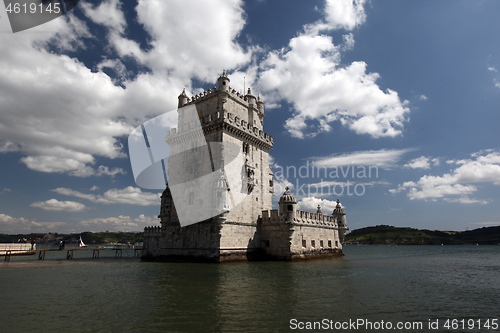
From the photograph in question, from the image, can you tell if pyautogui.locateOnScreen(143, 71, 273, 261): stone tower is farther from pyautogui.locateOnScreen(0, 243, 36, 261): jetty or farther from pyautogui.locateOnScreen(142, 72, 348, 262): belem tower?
pyautogui.locateOnScreen(0, 243, 36, 261): jetty

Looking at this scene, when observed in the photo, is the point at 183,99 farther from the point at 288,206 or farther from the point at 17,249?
the point at 17,249

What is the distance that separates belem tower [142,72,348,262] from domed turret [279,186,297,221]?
3.3 inches

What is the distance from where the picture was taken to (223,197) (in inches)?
1292

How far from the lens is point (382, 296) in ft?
52.0

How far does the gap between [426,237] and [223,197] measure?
590ft

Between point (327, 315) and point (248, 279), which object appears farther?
point (248, 279)

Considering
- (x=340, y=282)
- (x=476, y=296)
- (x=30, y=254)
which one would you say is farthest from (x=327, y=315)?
(x=30, y=254)

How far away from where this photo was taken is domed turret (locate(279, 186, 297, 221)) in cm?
3591

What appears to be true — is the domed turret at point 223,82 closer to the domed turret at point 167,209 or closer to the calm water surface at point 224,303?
the domed turret at point 167,209

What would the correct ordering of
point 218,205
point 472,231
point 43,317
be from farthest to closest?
A: 1. point 472,231
2. point 218,205
3. point 43,317

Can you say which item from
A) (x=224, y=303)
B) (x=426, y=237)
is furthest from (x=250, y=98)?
(x=426, y=237)

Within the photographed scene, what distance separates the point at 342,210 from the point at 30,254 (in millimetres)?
67002

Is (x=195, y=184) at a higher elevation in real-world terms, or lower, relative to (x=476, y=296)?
higher

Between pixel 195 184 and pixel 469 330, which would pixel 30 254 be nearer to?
pixel 195 184
